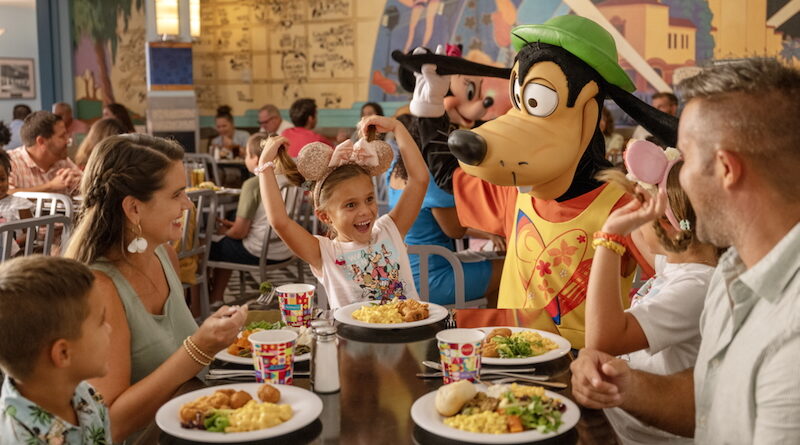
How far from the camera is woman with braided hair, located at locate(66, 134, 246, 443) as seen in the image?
1630 mm

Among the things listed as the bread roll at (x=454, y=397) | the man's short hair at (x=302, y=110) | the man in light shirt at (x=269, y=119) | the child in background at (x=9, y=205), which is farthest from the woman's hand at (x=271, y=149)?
the man in light shirt at (x=269, y=119)

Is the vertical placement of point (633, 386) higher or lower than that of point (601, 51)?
lower

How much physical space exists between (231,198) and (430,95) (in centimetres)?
321

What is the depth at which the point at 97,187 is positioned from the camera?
6.04 feet

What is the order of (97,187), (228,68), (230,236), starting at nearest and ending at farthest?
(97,187) < (230,236) < (228,68)

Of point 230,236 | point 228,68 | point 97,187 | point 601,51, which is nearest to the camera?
point 97,187

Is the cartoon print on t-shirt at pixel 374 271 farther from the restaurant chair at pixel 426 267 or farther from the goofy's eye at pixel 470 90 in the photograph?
the goofy's eye at pixel 470 90

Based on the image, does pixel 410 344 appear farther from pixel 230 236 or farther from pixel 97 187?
pixel 230 236

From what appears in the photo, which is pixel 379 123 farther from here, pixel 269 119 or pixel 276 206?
pixel 269 119

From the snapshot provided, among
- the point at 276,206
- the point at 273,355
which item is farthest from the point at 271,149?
the point at 273,355

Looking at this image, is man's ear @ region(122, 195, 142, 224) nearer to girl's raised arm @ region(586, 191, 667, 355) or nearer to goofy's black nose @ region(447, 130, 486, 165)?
goofy's black nose @ region(447, 130, 486, 165)

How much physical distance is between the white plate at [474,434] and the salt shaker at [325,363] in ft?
0.66

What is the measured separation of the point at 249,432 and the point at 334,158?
1298mm

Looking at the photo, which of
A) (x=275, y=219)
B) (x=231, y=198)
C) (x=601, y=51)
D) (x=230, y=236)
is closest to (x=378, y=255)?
(x=275, y=219)
